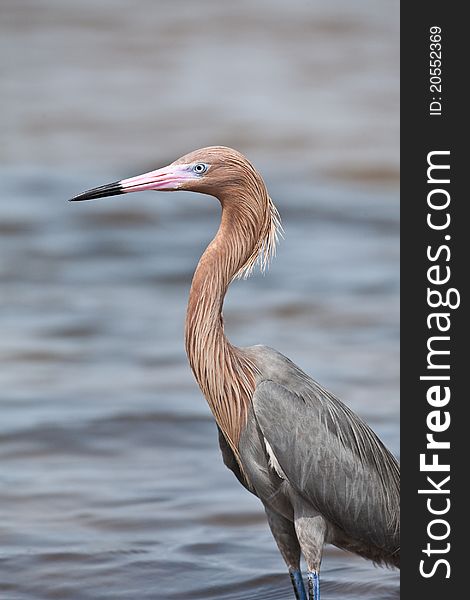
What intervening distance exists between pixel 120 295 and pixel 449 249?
25.4 ft

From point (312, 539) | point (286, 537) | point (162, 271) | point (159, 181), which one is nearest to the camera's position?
point (159, 181)

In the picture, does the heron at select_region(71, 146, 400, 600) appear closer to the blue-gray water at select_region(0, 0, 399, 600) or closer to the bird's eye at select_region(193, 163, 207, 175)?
the bird's eye at select_region(193, 163, 207, 175)

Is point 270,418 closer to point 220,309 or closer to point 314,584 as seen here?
point 220,309

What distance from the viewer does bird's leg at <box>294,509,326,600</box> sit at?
20.1 feet

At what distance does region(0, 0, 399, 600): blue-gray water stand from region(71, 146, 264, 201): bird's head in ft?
7.88

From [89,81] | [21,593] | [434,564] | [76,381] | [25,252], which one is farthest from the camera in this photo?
[89,81]

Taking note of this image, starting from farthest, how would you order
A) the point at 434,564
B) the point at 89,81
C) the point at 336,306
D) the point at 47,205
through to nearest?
the point at 89,81 → the point at 47,205 → the point at 336,306 → the point at 434,564

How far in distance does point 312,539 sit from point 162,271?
26.1ft

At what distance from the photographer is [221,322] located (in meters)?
6.32

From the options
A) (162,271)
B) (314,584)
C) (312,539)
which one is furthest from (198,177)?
(162,271)

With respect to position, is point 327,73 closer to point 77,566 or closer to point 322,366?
point 322,366

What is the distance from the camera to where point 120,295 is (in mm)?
13383

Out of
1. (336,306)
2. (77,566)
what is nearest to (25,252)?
(336,306)

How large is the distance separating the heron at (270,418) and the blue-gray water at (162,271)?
42.2 inches
